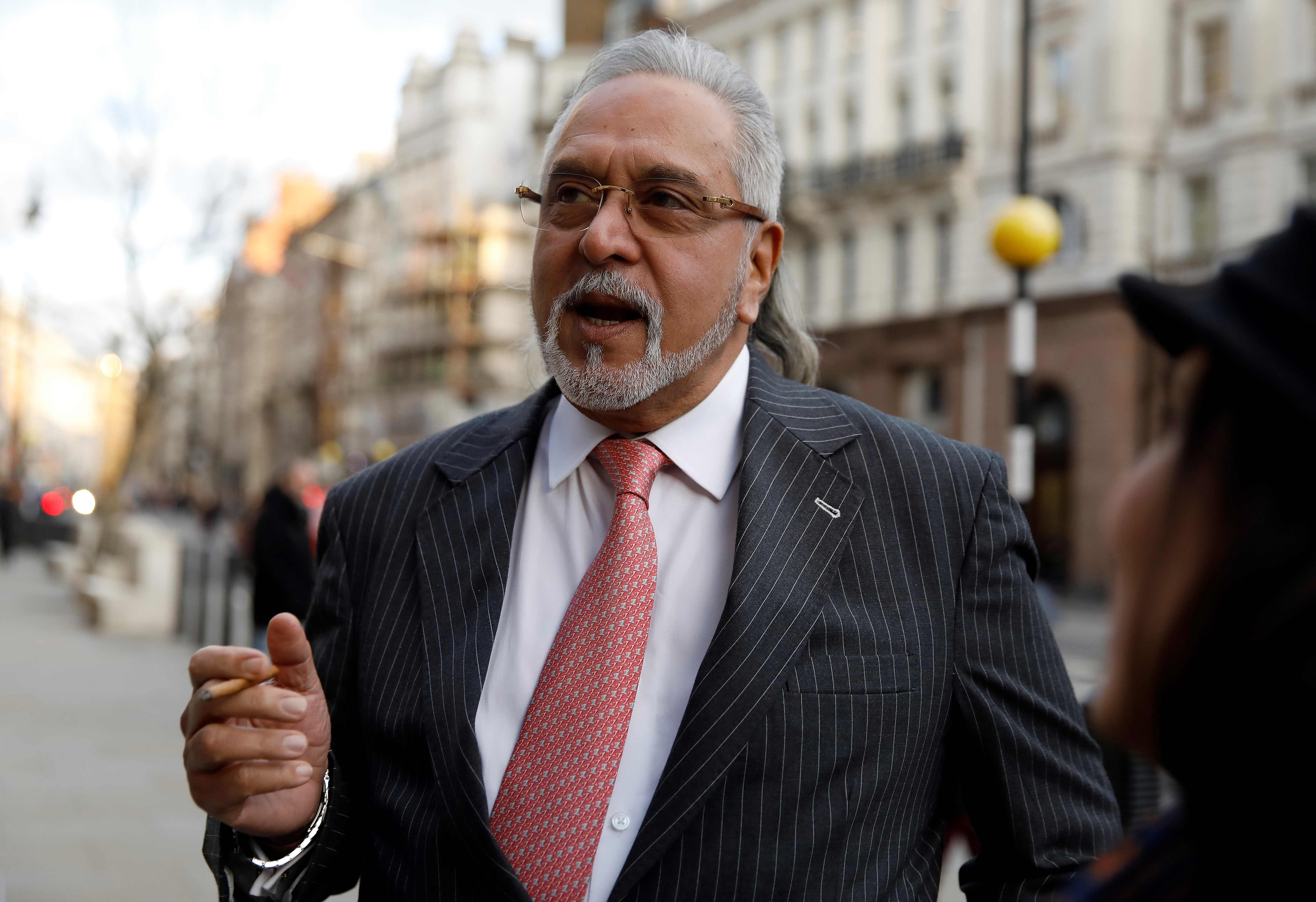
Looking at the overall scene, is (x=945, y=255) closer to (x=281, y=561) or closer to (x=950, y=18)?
(x=950, y=18)

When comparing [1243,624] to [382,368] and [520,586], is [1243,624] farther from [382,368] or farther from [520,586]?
[382,368]

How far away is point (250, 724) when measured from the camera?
1.99 meters

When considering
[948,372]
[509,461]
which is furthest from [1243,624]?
[948,372]

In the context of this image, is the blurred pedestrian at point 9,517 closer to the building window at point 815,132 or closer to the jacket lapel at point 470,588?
the building window at point 815,132

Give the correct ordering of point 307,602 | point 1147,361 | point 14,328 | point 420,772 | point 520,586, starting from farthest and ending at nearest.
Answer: point 14,328 < point 1147,361 < point 307,602 < point 520,586 < point 420,772

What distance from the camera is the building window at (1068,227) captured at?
29.6m

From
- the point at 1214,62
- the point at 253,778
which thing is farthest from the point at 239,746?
the point at 1214,62

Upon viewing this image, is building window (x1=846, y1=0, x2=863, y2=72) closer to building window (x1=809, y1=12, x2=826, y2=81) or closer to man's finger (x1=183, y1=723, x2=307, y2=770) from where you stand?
building window (x1=809, y1=12, x2=826, y2=81)

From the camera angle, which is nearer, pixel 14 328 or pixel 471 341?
pixel 14 328

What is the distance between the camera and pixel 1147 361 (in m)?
26.6

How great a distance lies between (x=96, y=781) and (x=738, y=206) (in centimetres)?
721

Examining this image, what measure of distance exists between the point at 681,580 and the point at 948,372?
3108 centimetres

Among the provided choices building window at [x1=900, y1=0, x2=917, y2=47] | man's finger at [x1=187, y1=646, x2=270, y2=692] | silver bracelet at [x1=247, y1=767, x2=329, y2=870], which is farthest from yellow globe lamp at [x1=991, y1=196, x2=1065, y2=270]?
building window at [x1=900, y1=0, x2=917, y2=47]

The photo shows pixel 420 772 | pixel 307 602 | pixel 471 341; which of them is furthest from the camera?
pixel 471 341
